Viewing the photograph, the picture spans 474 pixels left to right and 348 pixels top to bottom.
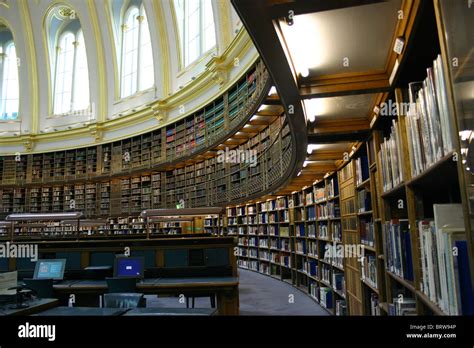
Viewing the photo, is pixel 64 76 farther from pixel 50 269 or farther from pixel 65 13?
pixel 50 269

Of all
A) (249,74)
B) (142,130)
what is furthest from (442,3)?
(142,130)

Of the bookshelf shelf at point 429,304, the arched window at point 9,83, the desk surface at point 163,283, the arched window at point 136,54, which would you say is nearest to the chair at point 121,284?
the desk surface at point 163,283

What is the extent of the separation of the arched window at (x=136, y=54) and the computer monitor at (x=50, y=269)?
9.01 m

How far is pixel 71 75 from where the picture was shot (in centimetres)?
1420

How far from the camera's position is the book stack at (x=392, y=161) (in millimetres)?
1796

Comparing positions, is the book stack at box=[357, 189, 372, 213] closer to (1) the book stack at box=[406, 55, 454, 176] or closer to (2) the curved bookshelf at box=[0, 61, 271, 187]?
(1) the book stack at box=[406, 55, 454, 176]

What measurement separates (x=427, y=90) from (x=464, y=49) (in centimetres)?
33

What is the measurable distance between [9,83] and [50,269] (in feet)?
43.0

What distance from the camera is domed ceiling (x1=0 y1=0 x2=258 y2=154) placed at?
10906 mm

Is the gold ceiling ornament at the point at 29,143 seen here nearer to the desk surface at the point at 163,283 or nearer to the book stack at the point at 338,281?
the desk surface at the point at 163,283

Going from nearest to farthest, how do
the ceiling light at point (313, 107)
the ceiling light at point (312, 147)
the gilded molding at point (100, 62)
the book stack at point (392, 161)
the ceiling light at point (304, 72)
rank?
the book stack at point (392, 161)
the ceiling light at point (304, 72)
the ceiling light at point (313, 107)
the ceiling light at point (312, 147)
the gilded molding at point (100, 62)

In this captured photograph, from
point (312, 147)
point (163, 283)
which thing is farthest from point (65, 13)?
point (312, 147)

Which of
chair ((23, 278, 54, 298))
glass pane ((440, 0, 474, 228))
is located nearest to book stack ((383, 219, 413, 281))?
glass pane ((440, 0, 474, 228))

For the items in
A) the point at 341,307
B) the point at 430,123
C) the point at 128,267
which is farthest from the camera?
the point at 341,307
